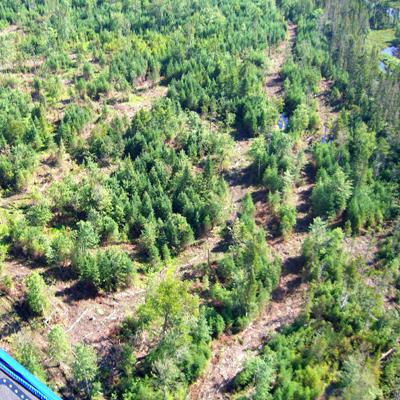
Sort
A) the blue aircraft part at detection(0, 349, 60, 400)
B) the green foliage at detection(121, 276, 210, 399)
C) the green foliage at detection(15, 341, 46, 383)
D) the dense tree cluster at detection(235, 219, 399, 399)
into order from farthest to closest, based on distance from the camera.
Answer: the dense tree cluster at detection(235, 219, 399, 399), the green foliage at detection(121, 276, 210, 399), the green foliage at detection(15, 341, 46, 383), the blue aircraft part at detection(0, 349, 60, 400)

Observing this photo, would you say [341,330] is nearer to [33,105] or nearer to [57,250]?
[57,250]

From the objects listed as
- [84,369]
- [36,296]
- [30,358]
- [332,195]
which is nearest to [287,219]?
[332,195]

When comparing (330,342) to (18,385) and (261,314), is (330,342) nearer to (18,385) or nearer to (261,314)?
(261,314)

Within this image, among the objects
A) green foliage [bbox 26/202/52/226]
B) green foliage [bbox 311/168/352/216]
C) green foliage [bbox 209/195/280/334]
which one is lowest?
green foliage [bbox 209/195/280/334]

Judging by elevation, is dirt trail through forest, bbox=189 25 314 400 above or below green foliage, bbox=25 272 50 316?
below

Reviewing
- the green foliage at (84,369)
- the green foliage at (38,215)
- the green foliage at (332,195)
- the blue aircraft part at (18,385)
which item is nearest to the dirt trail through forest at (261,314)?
the green foliage at (332,195)

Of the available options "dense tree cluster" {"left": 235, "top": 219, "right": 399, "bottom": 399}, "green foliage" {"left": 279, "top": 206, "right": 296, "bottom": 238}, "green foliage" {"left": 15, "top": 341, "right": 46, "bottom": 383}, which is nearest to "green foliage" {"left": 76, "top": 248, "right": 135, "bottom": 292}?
"green foliage" {"left": 15, "top": 341, "right": 46, "bottom": 383}

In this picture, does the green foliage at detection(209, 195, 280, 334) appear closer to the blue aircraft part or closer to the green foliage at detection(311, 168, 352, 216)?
the green foliage at detection(311, 168, 352, 216)

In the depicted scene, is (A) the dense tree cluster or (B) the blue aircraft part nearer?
(B) the blue aircraft part

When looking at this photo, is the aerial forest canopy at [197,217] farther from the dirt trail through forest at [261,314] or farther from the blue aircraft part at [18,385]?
the blue aircraft part at [18,385]

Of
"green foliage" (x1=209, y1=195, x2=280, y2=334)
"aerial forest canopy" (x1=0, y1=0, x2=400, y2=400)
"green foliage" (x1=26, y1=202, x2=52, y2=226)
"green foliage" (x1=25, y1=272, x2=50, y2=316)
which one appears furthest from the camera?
"green foliage" (x1=26, y1=202, x2=52, y2=226)
